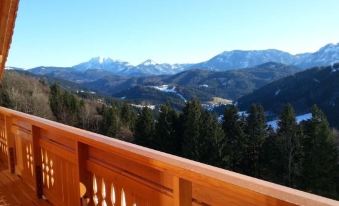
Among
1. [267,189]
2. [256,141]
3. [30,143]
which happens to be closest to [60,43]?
[256,141]

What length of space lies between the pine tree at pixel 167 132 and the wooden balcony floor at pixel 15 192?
3218 cm

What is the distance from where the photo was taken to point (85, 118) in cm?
5019

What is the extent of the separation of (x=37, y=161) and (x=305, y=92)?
10709 cm

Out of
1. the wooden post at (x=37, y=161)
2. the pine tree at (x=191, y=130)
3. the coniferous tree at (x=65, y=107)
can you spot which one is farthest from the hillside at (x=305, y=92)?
the wooden post at (x=37, y=161)

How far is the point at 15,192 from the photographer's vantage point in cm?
398

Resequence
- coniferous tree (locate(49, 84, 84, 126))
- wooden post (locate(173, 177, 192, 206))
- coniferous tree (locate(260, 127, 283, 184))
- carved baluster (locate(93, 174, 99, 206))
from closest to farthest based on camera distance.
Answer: wooden post (locate(173, 177, 192, 206))
carved baluster (locate(93, 174, 99, 206))
coniferous tree (locate(260, 127, 283, 184))
coniferous tree (locate(49, 84, 84, 126))

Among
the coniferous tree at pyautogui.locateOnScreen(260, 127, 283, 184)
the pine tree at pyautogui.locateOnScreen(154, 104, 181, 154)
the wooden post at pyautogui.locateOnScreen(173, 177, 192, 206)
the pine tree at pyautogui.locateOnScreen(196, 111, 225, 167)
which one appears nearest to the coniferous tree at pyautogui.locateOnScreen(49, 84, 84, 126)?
the pine tree at pyautogui.locateOnScreen(154, 104, 181, 154)

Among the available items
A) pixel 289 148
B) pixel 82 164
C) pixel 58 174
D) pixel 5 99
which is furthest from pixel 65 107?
pixel 82 164

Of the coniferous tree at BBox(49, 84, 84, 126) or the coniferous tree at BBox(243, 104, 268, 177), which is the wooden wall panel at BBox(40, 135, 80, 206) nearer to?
the coniferous tree at BBox(243, 104, 268, 177)

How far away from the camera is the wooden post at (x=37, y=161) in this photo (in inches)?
140

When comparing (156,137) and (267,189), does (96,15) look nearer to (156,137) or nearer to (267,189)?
(156,137)

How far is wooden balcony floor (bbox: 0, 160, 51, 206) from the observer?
362cm

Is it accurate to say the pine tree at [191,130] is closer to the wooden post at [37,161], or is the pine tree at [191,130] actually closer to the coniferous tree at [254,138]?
the coniferous tree at [254,138]

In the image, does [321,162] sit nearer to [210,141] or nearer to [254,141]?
[254,141]
